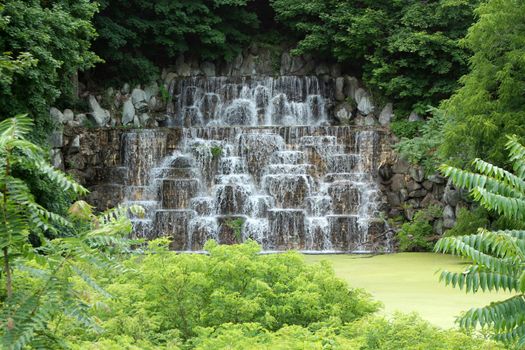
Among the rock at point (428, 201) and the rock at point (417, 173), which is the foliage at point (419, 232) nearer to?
the rock at point (428, 201)

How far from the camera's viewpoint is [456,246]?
3941 mm

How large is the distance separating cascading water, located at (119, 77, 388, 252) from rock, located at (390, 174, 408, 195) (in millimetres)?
544

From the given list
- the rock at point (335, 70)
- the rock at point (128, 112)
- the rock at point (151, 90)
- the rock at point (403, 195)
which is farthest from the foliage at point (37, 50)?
the rock at point (335, 70)

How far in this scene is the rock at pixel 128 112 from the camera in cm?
2219

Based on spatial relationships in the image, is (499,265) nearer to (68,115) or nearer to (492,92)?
(492,92)

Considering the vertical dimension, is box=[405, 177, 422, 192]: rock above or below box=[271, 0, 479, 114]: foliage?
below

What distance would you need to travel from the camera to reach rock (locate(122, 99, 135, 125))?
874 inches

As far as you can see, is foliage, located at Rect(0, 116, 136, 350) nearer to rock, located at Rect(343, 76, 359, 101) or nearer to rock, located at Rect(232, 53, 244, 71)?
rock, located at Rect(343, 76, 359, 101)

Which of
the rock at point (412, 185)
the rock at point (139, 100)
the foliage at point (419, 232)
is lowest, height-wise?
the foliage at point (419, 232)

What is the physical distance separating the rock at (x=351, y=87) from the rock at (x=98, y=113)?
25.6ft

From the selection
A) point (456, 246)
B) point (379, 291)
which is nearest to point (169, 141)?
point (379, 291)

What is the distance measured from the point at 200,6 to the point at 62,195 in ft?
36.9

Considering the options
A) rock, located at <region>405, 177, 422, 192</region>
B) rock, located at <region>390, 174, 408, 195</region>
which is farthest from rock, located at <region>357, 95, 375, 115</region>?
rock, located at <region>405, 177, 422, 192</region>

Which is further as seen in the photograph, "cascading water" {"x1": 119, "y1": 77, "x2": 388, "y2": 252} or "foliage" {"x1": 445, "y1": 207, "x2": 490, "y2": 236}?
"cascading water" {"x1": 119, "y1": 77, "x2": 388, "y2": 252}
